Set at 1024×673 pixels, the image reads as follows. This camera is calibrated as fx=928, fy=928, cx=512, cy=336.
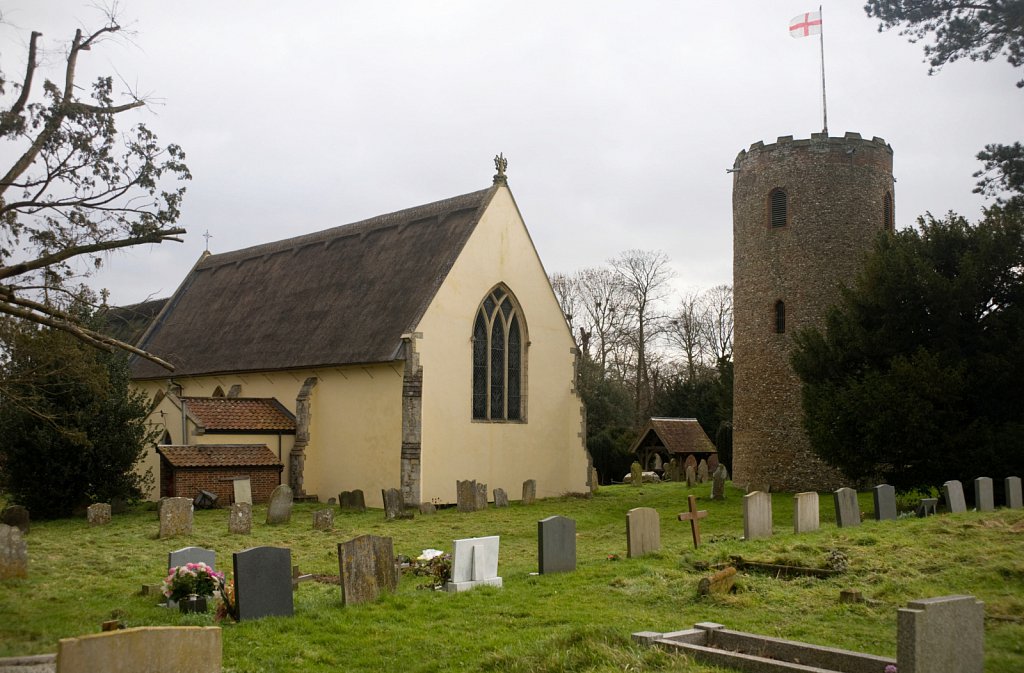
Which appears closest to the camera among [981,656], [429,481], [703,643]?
[981,656]

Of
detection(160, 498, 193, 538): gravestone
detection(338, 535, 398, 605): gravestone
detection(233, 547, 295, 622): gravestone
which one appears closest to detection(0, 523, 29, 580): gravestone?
detection(160, 498, 193, 538): gravestone

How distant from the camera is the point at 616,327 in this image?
5538 cm

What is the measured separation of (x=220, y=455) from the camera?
25984 millimetres

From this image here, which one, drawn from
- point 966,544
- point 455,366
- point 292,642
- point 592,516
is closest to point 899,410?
point 592,516

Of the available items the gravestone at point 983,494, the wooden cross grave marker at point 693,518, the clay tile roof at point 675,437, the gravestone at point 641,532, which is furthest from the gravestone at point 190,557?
the clay tile roof at point 675,437

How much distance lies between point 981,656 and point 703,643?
2.25m

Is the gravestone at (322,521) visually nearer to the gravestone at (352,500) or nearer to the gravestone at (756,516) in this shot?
the gravestone at (352,500)

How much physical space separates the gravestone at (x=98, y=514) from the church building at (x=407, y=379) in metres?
3.96

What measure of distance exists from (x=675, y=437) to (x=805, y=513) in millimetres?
25921

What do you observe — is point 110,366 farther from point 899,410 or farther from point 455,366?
point 899,410

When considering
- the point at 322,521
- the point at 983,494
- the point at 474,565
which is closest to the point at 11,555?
the point at 474,565

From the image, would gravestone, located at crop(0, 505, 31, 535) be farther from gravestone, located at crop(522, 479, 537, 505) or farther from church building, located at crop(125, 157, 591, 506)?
gravestone, located at crop(522, 479, 537, 505)

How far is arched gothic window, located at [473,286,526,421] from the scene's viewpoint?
1080 inches

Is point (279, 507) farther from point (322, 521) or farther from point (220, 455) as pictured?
point (220, 455)
